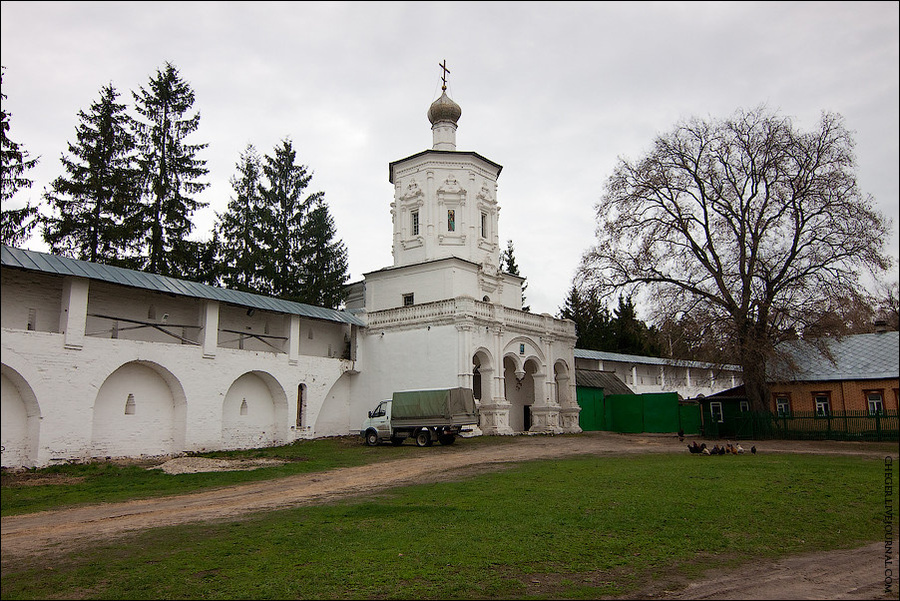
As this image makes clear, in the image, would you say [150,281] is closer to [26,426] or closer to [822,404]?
[26,426]

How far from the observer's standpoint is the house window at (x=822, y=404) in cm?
2895

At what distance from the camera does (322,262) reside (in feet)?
157

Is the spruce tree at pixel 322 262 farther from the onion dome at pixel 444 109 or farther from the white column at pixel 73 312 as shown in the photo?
the white column at pixel 73 312

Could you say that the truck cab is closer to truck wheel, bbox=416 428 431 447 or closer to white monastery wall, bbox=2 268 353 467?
truck wheel, bbox=416 428 431 447

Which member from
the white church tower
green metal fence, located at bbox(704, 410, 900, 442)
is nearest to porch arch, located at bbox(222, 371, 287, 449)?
the white church tower

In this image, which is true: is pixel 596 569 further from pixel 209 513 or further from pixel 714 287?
pixel 714 287

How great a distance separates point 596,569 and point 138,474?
16584mm

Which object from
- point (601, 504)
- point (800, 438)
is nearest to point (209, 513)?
point (601, 504)

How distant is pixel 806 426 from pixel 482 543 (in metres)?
24.8

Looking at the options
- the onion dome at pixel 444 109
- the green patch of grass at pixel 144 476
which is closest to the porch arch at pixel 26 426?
the green patch of grass at pixel 144 476

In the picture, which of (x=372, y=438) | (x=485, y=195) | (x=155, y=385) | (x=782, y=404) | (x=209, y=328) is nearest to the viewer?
(x=155, y=385)

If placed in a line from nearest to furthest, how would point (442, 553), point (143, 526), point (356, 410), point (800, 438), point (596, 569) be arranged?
point (596, 569)
point (442, 553)
point (143, 526)
point (800, 438)
point (356, 410)

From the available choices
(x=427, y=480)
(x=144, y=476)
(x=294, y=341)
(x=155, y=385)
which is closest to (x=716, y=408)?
(x=294, y=341)

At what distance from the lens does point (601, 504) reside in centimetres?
1252
